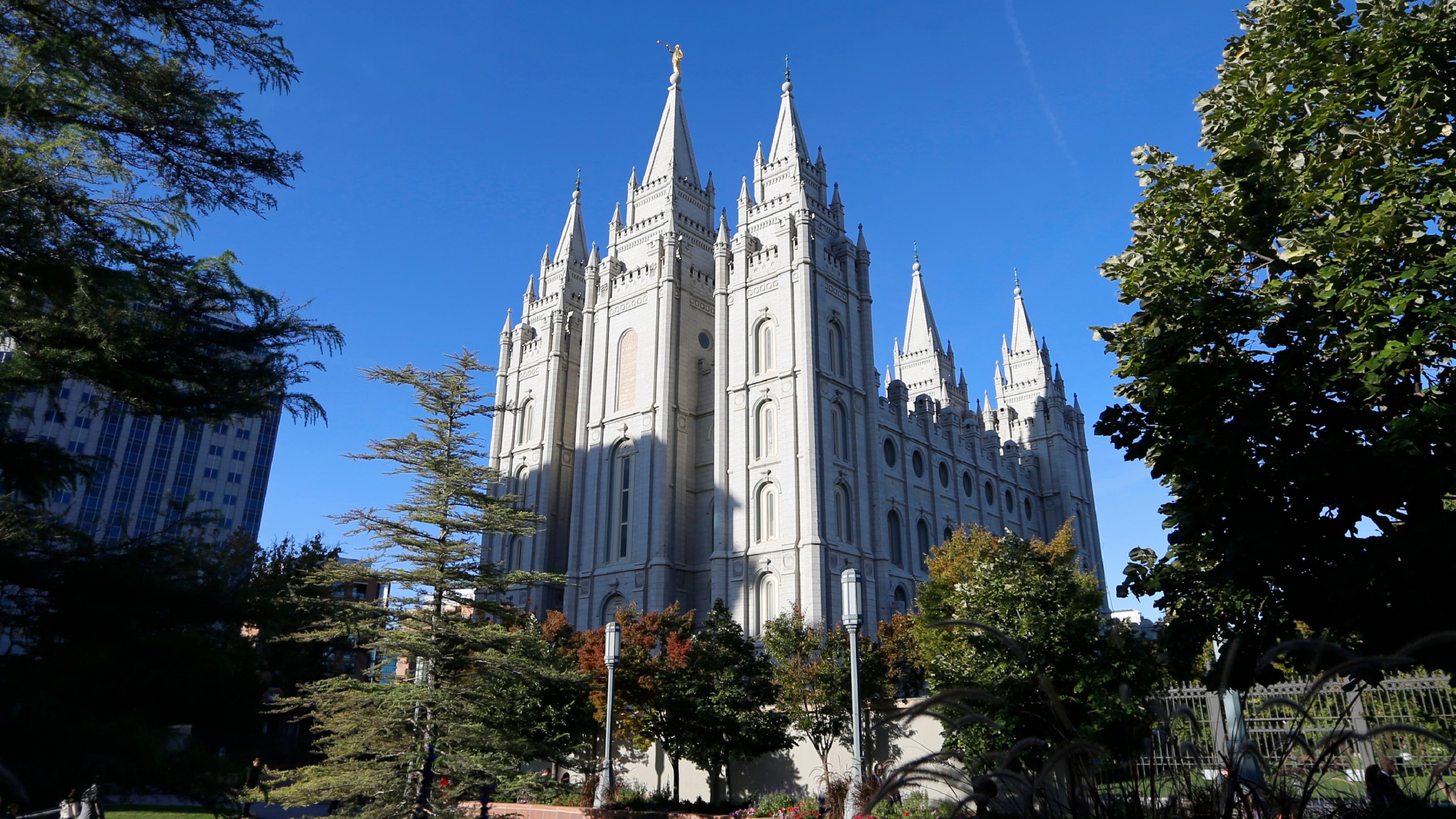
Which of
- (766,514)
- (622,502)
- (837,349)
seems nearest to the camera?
(766,514)

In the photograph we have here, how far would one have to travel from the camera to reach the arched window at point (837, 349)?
4091 cm

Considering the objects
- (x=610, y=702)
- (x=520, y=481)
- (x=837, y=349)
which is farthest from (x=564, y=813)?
(x=520, y=481)

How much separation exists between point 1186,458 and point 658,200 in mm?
41239

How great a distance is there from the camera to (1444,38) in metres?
8.75

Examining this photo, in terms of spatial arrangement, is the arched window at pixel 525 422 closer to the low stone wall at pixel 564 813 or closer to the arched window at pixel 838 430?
the arched window at pixel 838 430

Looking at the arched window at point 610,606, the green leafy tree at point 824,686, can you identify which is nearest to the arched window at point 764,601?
the arched window at point 610,606

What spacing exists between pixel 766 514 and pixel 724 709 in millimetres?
16599

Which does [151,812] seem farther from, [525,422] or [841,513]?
[525,422]

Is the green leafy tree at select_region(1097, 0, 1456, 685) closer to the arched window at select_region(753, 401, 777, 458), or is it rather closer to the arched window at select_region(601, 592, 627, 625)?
the arched window at select_region(753, 401, 777, 458)

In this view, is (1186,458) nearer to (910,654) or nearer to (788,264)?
(910,654)

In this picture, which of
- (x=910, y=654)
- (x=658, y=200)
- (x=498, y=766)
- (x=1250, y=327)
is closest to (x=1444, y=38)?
(x=1250, y=327)

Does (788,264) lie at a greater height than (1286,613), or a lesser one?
greater

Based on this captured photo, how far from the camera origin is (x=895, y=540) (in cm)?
4262

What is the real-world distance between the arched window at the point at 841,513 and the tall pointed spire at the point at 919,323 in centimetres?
3124
